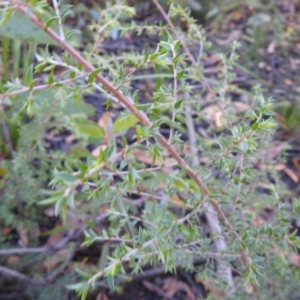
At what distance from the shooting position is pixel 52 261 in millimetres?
1231

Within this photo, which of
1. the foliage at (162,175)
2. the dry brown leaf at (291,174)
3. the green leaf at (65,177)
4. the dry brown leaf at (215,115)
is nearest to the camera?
the green leaf at (65,177)

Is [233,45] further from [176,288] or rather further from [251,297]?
[176,288]

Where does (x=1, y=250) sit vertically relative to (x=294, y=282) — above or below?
below

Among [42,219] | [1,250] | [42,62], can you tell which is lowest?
[42,219]

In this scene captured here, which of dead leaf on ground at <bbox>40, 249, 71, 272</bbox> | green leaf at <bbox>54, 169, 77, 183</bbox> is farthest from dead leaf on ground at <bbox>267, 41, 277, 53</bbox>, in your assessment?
green leaf at <bbox>54, 169, 77, 183</bbox>

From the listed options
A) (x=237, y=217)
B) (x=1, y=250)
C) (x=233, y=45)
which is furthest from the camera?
(x=1, y=250)

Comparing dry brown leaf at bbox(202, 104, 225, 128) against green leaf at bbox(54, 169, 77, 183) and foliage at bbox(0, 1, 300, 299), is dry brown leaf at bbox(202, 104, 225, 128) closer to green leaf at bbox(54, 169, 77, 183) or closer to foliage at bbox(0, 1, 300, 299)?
foliage at bbox(0, 1, 300, 299)

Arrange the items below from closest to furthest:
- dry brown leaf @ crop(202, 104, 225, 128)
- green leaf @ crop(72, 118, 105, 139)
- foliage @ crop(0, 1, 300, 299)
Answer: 1. foliage @ crop(0, 1, 300, 299)
2. dry brown leaf @ crop(202, 104, 225, 128)
3. green leaf @ crop(72, 118, 105, 139)

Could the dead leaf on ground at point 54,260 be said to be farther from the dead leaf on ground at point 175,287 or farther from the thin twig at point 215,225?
the thin twig at point 215,225

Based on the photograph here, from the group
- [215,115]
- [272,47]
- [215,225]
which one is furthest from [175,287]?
[272,47]

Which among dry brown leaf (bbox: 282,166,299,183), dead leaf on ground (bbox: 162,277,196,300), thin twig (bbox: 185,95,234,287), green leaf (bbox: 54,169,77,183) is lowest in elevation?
dead leaf on ground (bbox: 162,277,196,300)

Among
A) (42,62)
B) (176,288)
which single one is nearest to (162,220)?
(42,62)

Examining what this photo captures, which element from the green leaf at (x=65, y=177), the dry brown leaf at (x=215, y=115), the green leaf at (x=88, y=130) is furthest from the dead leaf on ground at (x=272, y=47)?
the green leaf at (x=65, y=177)

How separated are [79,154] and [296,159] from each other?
3.21 ft
